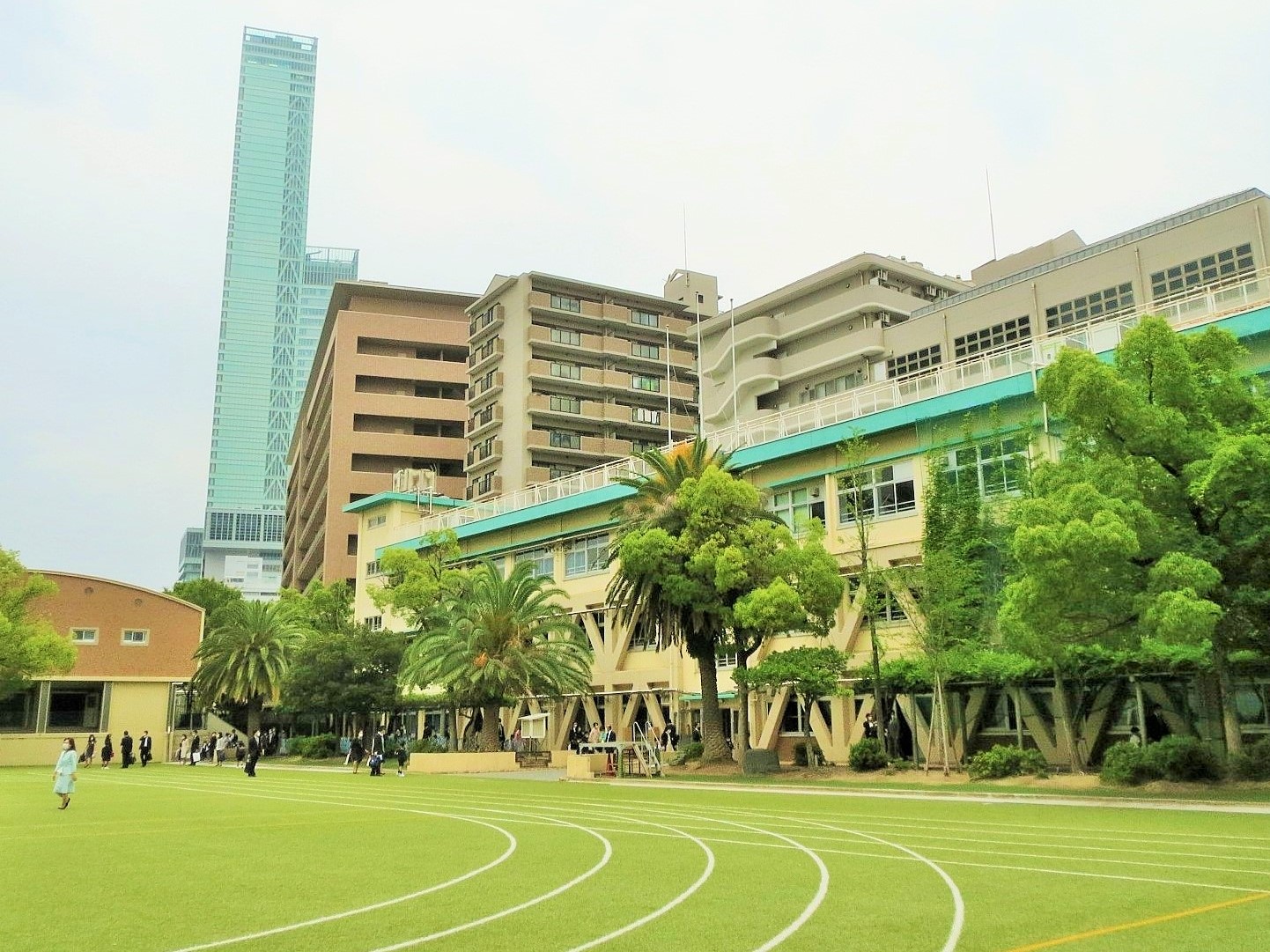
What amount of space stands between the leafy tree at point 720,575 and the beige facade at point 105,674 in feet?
138

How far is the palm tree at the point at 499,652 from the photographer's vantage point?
48.2m

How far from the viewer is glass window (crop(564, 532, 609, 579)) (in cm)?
5722

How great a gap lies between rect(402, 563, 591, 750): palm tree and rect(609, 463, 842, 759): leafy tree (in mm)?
8478

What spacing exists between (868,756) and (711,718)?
23.1ft

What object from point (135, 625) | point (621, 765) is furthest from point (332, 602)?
point (621, 765)

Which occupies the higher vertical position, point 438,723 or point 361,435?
point 361,435

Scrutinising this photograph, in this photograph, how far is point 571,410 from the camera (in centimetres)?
9388

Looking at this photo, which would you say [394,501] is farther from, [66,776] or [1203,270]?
[66,776]

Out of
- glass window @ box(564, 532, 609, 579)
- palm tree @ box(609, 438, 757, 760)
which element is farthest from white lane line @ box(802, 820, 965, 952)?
glass window @ box(564, 532, 609, 579)

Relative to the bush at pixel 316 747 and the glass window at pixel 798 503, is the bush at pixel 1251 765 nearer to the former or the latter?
the glass window at pixel 798 503

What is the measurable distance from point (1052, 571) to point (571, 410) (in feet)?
234

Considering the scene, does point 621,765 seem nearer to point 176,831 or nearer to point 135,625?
point 176,831

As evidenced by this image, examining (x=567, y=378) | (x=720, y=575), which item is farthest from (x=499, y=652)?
(x=567, y=378)

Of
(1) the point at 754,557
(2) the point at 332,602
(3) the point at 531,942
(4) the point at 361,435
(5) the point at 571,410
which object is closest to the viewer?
(3) the point at 531,942
